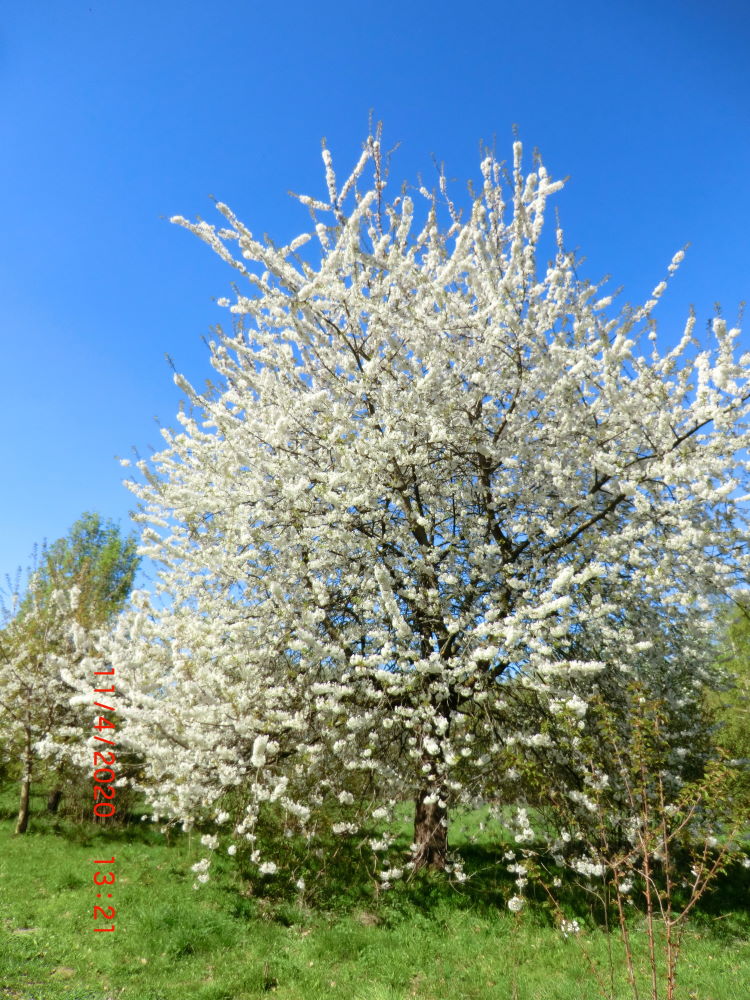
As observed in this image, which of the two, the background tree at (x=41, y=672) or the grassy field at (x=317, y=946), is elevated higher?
the background tree at (x=41, y=672)

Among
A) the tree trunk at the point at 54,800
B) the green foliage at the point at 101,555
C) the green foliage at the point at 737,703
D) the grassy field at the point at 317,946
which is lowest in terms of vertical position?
the grassy field at the point at 317,946

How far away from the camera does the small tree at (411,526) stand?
604 centimetres

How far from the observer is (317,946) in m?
6.61

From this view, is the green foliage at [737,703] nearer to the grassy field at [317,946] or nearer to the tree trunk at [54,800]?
the grassy field at [317,946]

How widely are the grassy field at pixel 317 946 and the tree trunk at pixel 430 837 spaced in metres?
0.27

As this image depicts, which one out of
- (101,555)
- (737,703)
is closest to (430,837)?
(737,703)

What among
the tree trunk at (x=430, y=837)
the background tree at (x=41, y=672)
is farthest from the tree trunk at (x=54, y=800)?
the tree trunk at (x=430, y=837)

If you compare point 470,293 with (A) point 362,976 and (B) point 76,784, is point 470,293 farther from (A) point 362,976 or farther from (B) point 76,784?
(B) point 76,784

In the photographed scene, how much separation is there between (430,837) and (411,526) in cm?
448

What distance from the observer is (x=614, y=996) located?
5305 millimetres

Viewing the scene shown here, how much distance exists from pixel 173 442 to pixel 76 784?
8825 mm

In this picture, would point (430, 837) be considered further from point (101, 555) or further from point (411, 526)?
point (101, 555)

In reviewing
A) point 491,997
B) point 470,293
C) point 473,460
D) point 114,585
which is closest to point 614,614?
point 473,460
